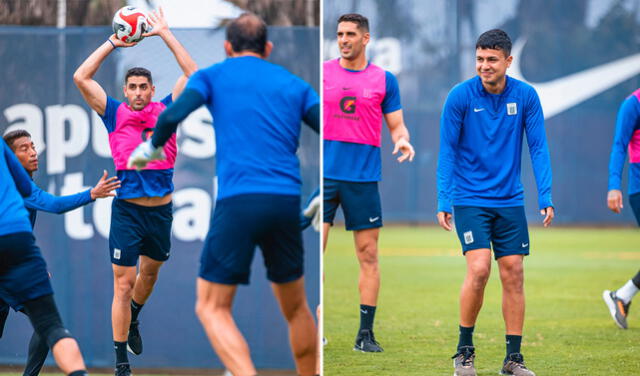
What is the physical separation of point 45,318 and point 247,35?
165cm

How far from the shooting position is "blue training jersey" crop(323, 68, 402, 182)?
5504 millimetres

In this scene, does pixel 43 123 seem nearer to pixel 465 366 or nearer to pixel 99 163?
pixel 99 163

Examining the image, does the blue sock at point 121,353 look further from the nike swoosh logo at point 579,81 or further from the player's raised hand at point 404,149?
the nike swoosh logo at point 579,81

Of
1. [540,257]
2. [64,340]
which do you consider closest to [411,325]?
[64,340]

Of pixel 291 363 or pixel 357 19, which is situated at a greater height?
pixel 357 19

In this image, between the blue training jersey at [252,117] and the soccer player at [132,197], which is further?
the soccer player at [132,197]

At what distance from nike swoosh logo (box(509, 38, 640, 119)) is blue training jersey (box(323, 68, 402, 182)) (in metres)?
10.6

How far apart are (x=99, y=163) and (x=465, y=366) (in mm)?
3276

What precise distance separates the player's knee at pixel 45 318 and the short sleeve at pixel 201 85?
125 cm

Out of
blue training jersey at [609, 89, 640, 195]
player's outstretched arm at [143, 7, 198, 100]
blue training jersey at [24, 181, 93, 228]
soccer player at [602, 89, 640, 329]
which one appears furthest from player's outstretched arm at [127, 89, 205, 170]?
blue training jersey at [609, 89, 640, 195]

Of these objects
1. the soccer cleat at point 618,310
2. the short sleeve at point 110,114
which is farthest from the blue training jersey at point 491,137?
the soccer cleat at point 618,310

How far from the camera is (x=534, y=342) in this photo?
6316mm

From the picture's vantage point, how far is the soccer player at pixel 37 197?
486 centimetres

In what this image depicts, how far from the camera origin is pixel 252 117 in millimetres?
4133
